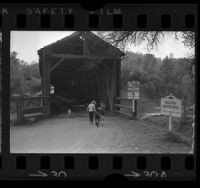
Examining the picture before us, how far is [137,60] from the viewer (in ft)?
20.6

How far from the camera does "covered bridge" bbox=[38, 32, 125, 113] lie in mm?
6148

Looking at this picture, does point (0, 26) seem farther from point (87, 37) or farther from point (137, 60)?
point (137, 60)

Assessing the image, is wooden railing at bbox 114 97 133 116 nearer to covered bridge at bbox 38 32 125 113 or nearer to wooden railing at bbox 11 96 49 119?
covered bridge at bbox 38 32 125 113

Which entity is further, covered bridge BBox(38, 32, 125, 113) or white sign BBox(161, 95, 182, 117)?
covered bridge BBox(38, 32, 125, 113)

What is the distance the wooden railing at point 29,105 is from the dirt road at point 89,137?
25 cm

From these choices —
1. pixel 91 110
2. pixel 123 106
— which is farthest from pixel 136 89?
pixel 91 110

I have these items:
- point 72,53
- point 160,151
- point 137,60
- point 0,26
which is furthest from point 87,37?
point 160,151

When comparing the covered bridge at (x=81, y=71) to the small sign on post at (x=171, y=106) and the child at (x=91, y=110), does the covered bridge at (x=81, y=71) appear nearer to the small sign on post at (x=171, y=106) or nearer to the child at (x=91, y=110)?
the child at (x=91, y=110)

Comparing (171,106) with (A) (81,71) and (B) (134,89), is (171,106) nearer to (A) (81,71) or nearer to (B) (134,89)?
(B) (134,89)

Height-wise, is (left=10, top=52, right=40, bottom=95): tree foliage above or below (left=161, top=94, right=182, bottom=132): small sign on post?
above

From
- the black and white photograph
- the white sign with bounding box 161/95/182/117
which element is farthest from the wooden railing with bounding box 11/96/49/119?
the white sign with bounding box 161/95/182/117

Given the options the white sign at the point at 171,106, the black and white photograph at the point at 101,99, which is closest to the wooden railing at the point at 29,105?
the black and white photograph at the point at 101,99

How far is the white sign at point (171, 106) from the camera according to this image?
223 inches

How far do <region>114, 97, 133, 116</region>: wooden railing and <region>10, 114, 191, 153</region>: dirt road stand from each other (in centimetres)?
14
